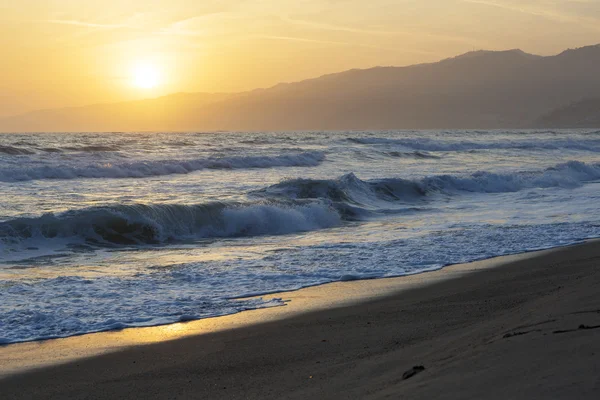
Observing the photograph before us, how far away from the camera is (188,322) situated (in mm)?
6848

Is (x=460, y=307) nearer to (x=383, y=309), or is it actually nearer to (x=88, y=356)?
(x=383, y=309)

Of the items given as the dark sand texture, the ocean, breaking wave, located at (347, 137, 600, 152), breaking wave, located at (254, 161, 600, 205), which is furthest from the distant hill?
the dark sand texture

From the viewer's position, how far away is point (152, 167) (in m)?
30.1

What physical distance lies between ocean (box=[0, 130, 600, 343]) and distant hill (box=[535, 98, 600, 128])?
152m

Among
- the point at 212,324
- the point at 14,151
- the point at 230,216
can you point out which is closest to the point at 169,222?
the point at 230,216

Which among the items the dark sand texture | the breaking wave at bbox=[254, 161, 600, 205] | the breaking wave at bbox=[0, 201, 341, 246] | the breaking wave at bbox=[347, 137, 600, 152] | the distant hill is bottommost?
the distant hill

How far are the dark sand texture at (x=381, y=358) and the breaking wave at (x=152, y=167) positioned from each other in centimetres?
2101

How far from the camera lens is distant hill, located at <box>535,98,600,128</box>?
16779 centimetres

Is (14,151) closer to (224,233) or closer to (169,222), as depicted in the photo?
(169,222)

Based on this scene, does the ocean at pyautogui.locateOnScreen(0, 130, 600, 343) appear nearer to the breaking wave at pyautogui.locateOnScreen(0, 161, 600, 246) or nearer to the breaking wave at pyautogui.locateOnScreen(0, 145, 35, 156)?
the breaking wave at pyautogui.locateOnScreen(0, 161, 600, 246)

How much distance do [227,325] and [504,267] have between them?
15.1 feet

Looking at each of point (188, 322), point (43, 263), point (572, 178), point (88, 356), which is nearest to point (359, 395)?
point (88, 356)

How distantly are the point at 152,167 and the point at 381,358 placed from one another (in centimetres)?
2634

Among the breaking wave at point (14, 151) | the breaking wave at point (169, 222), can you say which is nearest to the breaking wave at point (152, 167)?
the breaking wave at point (14, 151)
